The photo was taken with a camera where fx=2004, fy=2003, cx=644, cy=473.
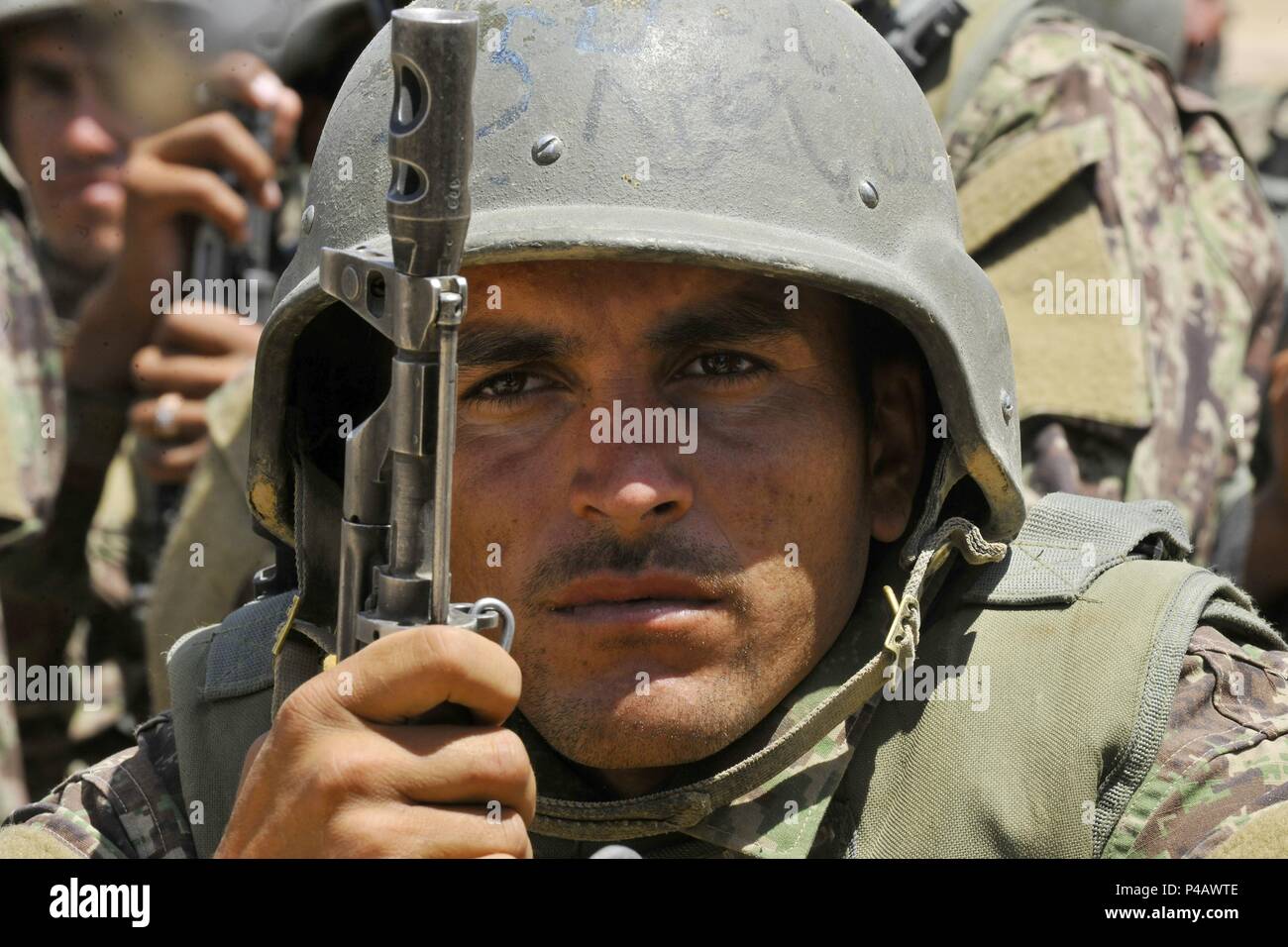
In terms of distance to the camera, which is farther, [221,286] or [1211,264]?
[221,286]

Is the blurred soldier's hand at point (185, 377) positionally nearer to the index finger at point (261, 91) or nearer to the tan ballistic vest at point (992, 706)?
the index finger at point (261, 91)

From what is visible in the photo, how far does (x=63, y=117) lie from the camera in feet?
21.5

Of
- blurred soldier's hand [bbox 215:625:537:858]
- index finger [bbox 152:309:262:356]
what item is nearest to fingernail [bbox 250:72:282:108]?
index finger [bbox 152:309:262:356]

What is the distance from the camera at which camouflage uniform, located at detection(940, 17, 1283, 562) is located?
455cm

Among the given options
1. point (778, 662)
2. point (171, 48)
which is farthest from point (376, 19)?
point (778, 662)

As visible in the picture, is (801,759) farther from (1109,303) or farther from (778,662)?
(1109,303)

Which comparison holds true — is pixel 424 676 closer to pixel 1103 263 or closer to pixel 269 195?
pixel 1103 263

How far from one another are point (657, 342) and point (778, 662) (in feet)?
1.62

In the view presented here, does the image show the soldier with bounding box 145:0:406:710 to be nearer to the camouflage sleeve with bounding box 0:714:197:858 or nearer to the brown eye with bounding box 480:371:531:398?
the camouflage sleeve with bounding box 0:714:197:858

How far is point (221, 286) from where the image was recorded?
5906mm

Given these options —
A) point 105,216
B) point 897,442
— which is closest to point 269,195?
point 105,216

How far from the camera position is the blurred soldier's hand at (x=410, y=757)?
223cm

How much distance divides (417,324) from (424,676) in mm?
388
